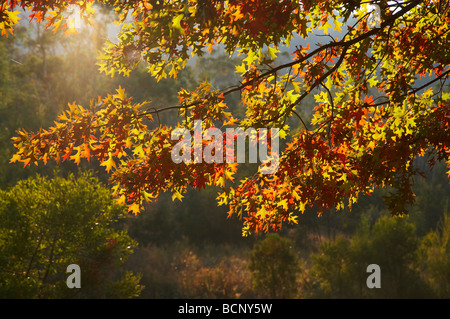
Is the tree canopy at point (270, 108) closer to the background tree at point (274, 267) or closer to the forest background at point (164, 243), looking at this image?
the forest background at point (164, 243)

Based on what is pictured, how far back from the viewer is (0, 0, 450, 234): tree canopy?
150 inches

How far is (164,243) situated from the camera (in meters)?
20.7

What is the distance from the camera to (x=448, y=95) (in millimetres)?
5414

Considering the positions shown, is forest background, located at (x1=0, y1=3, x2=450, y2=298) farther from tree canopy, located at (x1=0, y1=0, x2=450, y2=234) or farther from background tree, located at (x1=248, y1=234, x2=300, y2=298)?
tree canopy, located at (x1=0, y1=0, x2=450, y2=234)

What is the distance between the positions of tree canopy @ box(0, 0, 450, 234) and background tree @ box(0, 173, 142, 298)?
6.14 meters

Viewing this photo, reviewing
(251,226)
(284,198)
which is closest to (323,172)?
(284,198)

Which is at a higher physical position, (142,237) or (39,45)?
(39,45)

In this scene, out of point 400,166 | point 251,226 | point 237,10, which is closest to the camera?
point 237,10

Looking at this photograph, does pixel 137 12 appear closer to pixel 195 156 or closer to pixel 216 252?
pixel 195 156

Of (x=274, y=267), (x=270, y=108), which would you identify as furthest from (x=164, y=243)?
(x=270, y=108)

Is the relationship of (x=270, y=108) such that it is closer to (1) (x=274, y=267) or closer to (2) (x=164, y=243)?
(1) (x=274, y=267)

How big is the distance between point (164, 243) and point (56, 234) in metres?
10.8

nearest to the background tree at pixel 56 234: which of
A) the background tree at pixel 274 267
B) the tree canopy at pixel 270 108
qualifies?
the background tree at pixel 274 267
